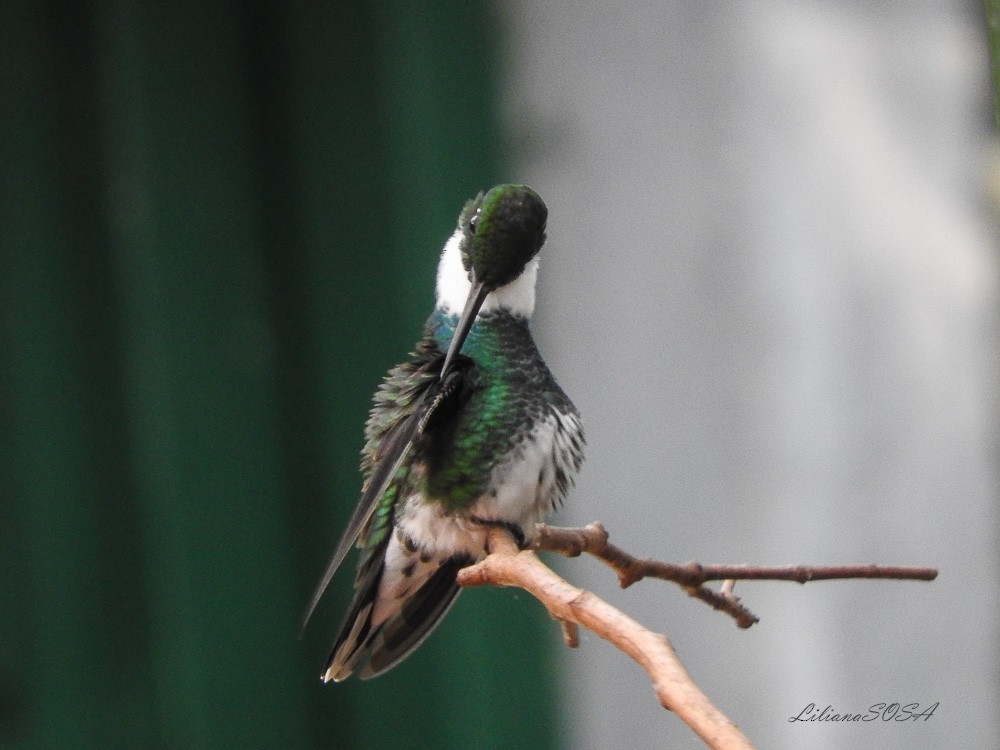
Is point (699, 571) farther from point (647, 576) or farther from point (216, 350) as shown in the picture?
point (216, 350)

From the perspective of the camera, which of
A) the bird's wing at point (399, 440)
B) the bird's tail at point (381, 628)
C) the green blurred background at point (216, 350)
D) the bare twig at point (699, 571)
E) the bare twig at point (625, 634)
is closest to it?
the bare twig at point (625, 634)

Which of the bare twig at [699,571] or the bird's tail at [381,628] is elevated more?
the bare twig at [699,571]

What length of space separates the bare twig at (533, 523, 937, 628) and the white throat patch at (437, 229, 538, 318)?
0.80ft

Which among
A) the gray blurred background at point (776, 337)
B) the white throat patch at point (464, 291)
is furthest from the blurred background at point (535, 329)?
the white throat patch at point (464, 291)

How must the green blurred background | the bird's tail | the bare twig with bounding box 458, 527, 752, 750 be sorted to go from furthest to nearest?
the green blurred background, the bird's tail, the bare twig with bounding box 458, 527, 752, 750

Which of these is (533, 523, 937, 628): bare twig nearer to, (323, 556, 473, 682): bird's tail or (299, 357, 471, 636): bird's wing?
(299, 357, 471, 636): bird's wing

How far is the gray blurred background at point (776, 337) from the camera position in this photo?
1.72 metres

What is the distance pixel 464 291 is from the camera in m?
1.03

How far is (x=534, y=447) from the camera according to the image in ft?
3.47

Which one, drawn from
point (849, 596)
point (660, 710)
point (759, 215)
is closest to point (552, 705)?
point (660, 710)

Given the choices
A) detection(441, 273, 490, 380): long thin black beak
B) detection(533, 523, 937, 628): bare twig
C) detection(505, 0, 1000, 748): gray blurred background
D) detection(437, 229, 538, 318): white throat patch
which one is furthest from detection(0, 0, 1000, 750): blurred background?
detection(533, 523, 937, 628): bare twig

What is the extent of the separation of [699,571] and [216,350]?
1.30 m

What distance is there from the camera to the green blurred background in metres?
1.85

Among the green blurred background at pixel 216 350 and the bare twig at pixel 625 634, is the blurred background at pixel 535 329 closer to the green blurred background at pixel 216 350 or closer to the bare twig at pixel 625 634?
the green blurred background at pixel 216 350
